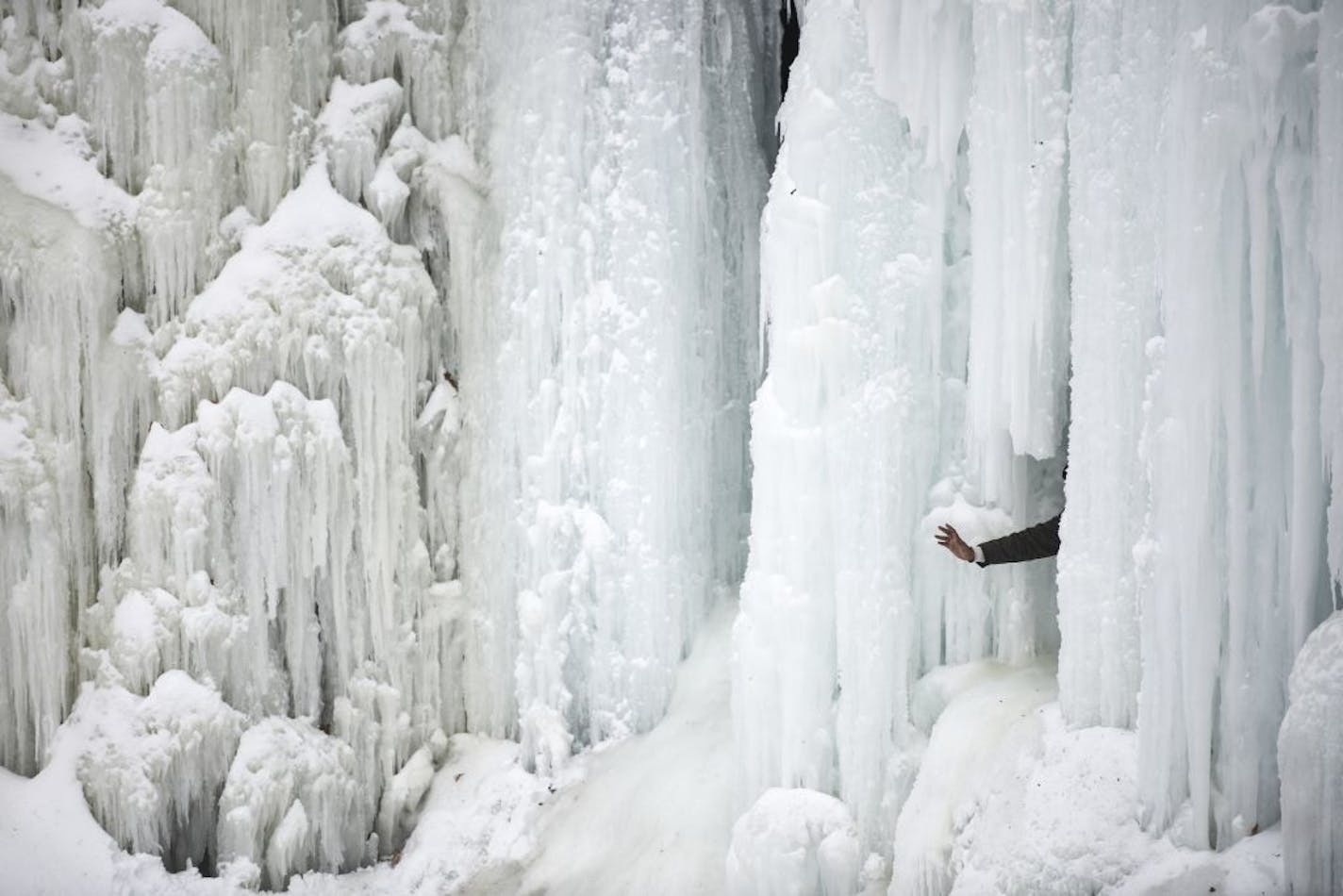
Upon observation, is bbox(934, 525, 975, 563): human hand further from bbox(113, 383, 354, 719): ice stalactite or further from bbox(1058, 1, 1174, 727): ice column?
bbox(113, 383, 354, 719): ice stalactite

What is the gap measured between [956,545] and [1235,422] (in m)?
1.91

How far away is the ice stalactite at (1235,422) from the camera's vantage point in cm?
463

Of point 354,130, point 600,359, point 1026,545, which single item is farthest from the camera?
point 354,130

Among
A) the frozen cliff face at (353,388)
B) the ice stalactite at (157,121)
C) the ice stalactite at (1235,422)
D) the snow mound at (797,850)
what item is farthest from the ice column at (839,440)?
the ice stalactite at (157,121)

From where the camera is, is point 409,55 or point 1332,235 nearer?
point 1332,235

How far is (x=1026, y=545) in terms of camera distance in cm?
641

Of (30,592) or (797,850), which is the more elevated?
(30,592)

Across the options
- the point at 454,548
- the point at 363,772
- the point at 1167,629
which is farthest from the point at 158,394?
the point at 1167,629

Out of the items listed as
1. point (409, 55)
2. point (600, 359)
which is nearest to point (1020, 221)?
point (600, 359)

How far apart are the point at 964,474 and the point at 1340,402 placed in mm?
2523

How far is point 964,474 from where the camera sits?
22.4 feet

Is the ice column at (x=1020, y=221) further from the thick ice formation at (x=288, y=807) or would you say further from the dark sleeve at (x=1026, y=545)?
the thick ice formation at (x=288, y=807)

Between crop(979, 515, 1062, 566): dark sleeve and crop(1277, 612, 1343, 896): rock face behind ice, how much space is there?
1.92m

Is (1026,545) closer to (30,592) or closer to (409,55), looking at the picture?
(409,55)
